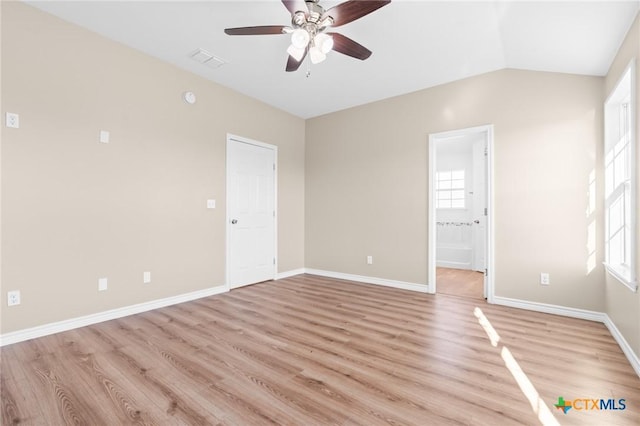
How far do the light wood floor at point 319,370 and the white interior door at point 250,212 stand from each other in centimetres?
122

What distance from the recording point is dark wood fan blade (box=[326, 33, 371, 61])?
2393mm

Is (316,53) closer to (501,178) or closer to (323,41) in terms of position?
(323,41)

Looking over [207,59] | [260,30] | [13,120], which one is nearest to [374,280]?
[260,30]

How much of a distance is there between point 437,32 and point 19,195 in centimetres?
400

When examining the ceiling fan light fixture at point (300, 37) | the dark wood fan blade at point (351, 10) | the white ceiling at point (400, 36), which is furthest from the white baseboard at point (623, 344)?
the ceiling fan light fixture at point (300, 37)

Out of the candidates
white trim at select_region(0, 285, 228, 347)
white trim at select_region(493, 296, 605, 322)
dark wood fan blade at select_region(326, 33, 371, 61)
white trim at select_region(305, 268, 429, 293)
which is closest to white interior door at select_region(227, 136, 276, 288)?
white trim at select_region(0, 285, 228, 347)

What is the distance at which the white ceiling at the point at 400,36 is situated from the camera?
246 centimetres

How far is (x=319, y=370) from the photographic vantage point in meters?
2.02

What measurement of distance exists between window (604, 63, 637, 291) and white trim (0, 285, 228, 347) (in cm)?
425

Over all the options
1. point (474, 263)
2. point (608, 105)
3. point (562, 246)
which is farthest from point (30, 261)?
point (474, 263)

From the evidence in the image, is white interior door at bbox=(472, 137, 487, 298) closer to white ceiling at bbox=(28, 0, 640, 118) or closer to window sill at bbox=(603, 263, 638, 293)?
white ceiling at bbox=(28, 0, 640, 118)

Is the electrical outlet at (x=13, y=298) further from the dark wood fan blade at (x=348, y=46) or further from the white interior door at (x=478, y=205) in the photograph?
the white interior door at (x=478, y=205)

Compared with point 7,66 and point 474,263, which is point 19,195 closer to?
point 7,66

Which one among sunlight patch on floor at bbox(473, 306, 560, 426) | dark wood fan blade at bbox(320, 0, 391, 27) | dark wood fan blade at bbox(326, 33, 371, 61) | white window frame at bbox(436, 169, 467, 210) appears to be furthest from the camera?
white window frame at bbox(436, 169, 467, 210)
